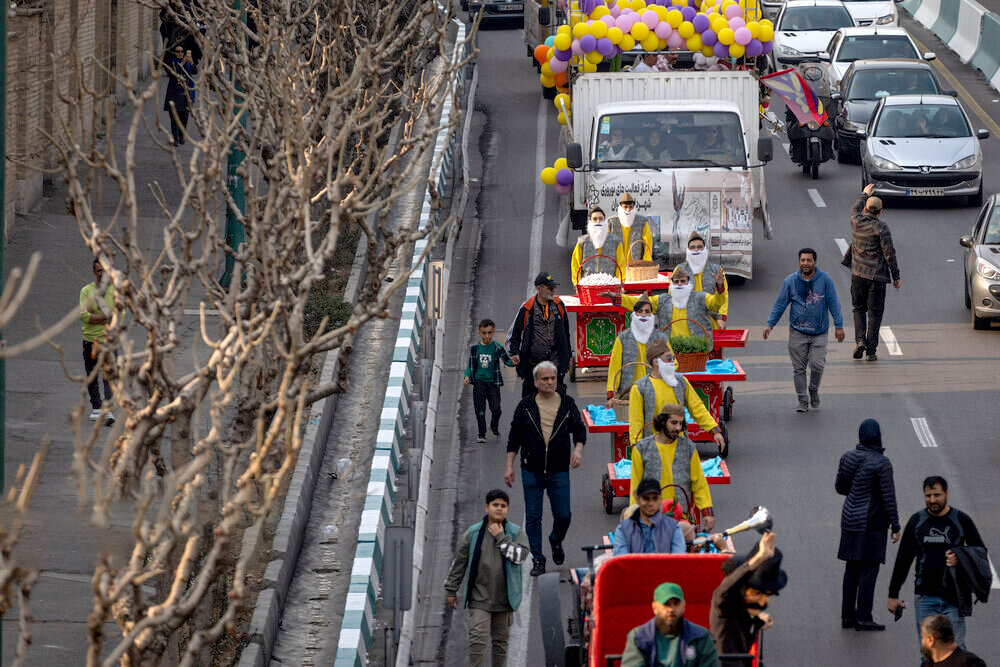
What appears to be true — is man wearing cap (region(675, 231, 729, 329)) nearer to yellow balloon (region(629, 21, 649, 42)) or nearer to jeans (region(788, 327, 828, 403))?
jeans (region(788, 327, 828, 403))

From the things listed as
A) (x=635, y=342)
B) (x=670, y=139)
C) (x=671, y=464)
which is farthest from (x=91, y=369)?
(x=670, y=139)

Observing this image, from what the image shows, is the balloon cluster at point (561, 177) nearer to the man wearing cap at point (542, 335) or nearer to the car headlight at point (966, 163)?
the car headlight at point (966, 163)

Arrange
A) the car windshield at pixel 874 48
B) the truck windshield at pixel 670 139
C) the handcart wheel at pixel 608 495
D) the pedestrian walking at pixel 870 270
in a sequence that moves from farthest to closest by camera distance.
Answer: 1. the car windshield at pixel 874 48
2. the truck windshield at pixel 670 139
3. the pedestrian walking at pixel 870 270
4. the handcart wheel at pixel 608 495

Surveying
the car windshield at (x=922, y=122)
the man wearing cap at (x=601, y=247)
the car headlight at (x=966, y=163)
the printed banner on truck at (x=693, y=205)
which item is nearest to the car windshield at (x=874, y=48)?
the car windshield at (x=922, y=122)

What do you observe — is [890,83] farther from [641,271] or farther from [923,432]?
[923,432]

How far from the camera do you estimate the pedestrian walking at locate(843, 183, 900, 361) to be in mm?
18938

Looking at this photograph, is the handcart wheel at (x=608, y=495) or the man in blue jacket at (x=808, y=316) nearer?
the handcart wheel at (x=608, y=495)

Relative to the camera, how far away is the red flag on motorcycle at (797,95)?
28641 millimetres

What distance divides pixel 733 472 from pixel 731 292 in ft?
23.7

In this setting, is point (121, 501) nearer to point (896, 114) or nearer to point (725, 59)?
point (725, 59)

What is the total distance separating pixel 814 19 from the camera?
39344 millimetres

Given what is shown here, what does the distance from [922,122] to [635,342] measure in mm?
14480

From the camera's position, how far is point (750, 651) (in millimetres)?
9594

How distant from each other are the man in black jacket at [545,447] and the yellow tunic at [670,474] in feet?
2.92
